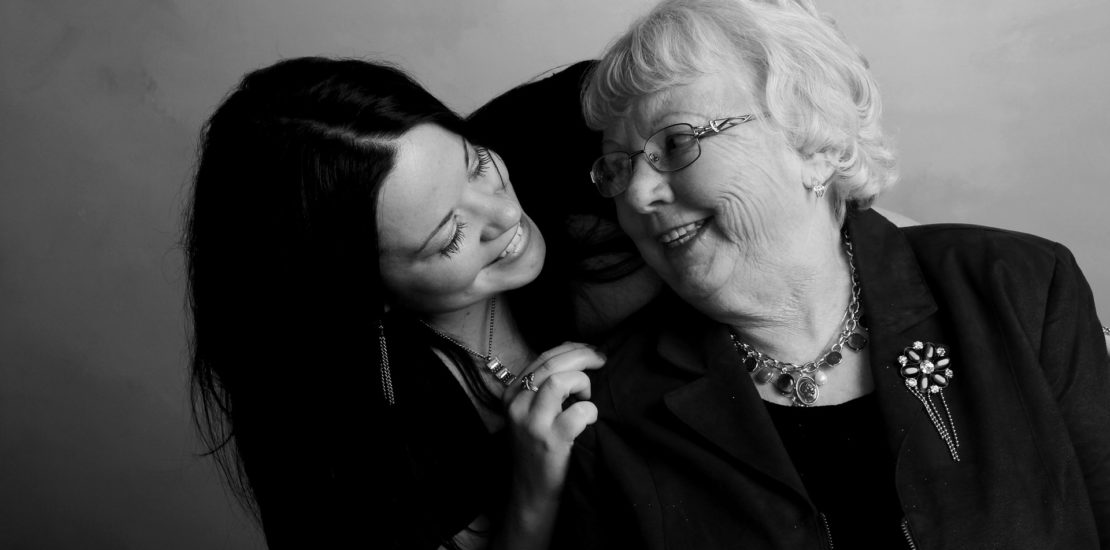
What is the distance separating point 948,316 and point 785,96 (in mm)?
480

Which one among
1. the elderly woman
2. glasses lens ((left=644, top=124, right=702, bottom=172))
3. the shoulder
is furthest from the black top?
glasses lens ((left=644, top=124, right=702, bottom=172))

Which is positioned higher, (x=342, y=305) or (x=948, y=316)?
(x=342, y=305)

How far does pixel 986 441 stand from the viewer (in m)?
1.70

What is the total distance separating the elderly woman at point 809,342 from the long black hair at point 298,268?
451 millimetres

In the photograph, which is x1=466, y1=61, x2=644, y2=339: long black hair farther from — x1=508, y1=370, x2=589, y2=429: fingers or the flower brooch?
the flower brooch

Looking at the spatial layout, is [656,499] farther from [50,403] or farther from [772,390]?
[50,403]

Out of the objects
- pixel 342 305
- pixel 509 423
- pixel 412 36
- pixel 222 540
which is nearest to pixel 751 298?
pixel 509 423

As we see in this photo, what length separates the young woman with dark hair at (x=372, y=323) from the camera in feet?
6.51

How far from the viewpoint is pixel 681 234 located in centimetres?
181

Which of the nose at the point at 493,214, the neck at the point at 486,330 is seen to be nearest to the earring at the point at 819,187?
the nose at the point at 493,214

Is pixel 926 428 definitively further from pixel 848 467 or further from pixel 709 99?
pixel 709 99

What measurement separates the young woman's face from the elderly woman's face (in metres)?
0.33

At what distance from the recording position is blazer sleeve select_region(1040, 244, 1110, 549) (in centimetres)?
174

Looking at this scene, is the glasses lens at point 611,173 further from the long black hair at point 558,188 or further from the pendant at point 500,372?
the pendant at point 500,372
